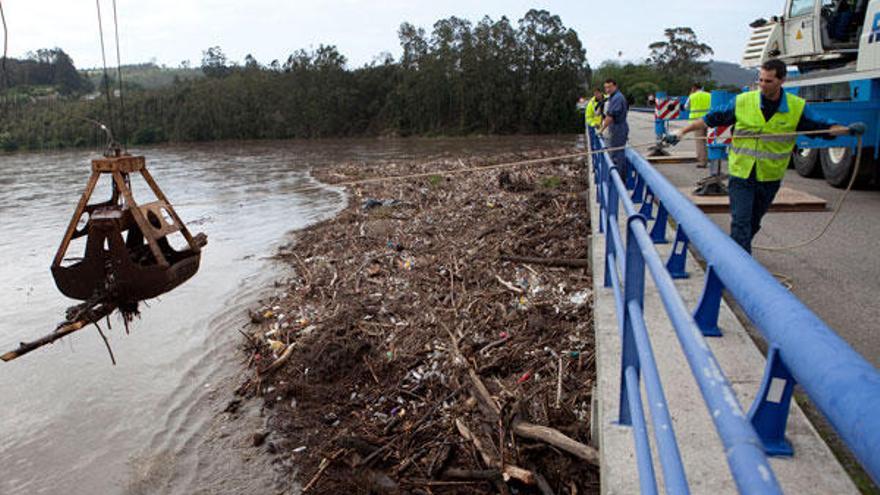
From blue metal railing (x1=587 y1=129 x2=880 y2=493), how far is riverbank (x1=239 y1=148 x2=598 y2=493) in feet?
6.13

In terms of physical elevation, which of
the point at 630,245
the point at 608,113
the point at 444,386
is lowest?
the point at 444,386

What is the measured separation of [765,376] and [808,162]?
10.1 metres

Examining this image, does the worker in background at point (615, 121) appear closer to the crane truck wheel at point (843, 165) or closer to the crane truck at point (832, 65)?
the crane truck at point (832, 65)

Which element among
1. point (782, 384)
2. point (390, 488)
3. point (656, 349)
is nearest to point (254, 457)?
point (390, 488)

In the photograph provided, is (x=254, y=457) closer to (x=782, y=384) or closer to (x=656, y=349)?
(x=656, y=349)

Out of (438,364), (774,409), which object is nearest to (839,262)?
(438,364)

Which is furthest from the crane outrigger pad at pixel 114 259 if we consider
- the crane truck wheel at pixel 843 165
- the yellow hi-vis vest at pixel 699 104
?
→ the yellow hi-vis vest at pixel 699 104

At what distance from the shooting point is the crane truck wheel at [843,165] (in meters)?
8.33

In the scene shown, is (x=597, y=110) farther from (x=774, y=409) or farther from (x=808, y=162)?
(x=774, y=409)

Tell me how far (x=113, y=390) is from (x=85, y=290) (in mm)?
4029

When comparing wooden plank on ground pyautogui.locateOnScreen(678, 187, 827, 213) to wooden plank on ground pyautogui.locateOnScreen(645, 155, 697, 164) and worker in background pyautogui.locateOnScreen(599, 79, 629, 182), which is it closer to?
worker in background pyautogui.locateOnScreen(599, 79, 629, 182)

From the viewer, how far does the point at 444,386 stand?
5594 mm

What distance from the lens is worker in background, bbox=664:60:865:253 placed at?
4590mm

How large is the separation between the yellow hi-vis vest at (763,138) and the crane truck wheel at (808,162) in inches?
240
